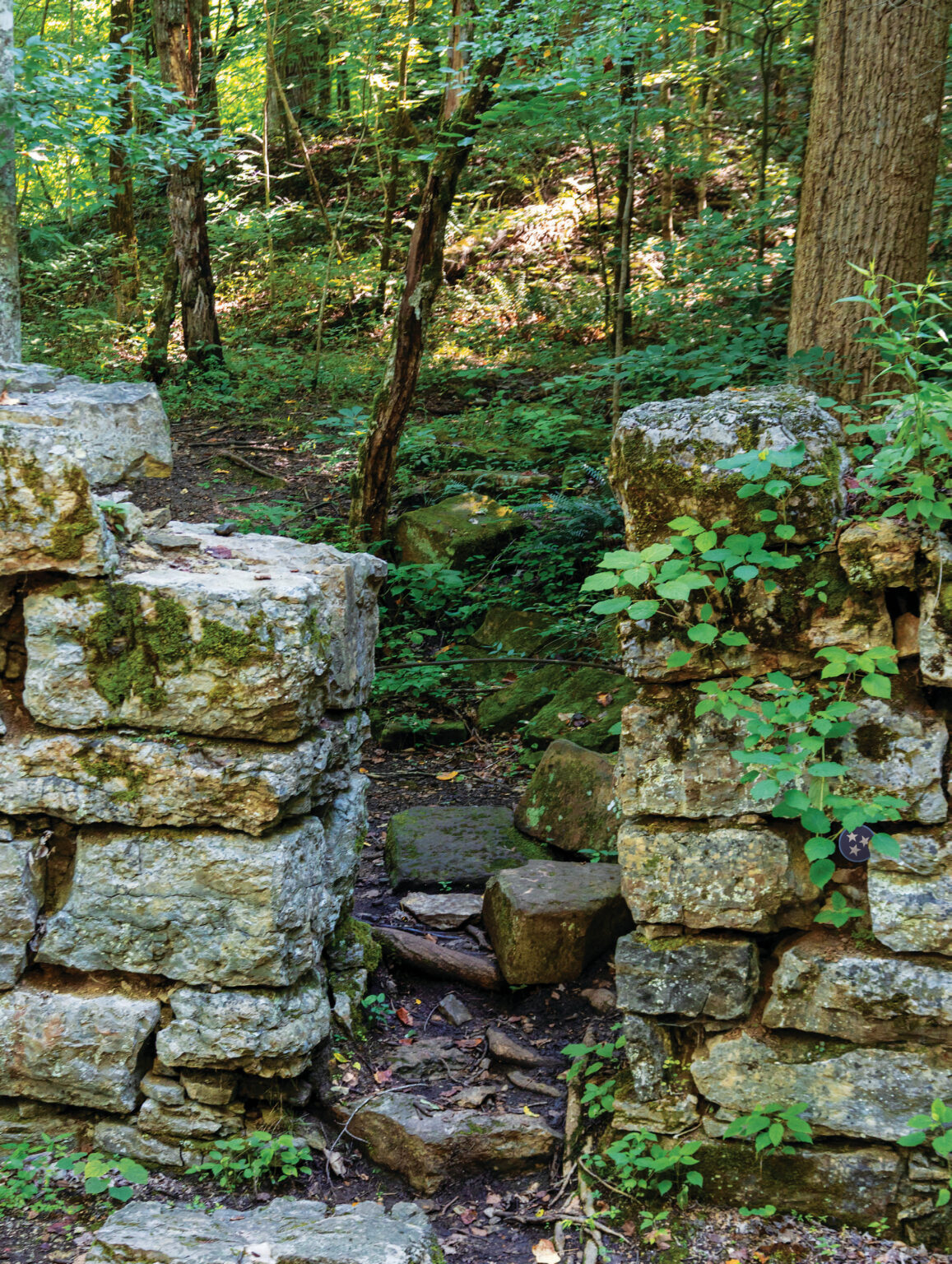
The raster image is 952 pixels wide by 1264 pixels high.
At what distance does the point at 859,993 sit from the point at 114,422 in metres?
3.27

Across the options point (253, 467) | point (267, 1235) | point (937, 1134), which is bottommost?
point (267, 1235)

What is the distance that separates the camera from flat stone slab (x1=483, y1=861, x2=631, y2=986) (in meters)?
3.73

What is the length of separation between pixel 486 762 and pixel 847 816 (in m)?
4.20

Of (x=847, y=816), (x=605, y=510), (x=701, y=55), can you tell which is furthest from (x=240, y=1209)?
(x=701, y=55)

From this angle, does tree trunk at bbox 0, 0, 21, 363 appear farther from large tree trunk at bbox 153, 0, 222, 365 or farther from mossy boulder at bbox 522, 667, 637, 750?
mossy boulder at bbox 522, 667, 637, 750

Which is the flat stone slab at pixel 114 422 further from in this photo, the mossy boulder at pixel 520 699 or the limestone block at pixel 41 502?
the mossy boulder at pixel 520 699

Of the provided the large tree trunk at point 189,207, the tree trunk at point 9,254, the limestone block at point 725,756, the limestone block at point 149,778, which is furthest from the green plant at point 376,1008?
the large tree trunk at point 189,207

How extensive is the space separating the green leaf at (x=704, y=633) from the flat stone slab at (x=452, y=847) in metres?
2.51

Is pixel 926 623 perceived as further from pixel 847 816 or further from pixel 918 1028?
pixel 918 1028

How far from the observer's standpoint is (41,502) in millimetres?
2832

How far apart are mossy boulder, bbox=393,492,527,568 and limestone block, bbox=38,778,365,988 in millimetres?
5324

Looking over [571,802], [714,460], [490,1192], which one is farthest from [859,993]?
[571,802]

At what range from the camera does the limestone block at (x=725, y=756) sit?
2504mm

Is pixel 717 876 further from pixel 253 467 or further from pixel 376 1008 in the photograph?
pixel 253 467
